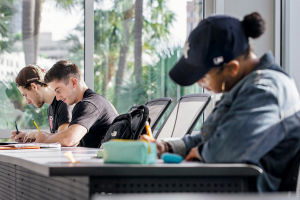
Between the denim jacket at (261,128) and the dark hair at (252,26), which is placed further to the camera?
the dark hair at (252,26)

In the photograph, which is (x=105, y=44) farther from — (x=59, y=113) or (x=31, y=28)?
(x=59, y=113)

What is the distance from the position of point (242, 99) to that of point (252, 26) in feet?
0.93

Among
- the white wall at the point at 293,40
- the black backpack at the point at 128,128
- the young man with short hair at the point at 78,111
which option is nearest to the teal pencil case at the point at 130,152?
the black backpack at the point at 128,128

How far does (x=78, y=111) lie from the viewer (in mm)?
2492

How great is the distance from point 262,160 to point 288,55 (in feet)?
10.3

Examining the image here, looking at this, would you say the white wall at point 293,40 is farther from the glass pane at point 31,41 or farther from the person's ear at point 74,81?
the person's ear at point 74,81

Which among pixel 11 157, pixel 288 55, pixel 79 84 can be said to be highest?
pixel 288 55

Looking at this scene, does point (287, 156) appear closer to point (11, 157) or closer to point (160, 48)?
point (11, 157)

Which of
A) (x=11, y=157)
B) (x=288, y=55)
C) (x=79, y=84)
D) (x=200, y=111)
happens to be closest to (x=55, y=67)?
(x=79, y=84)

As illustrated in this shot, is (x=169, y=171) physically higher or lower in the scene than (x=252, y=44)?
lower

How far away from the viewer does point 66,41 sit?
4004 millimetres

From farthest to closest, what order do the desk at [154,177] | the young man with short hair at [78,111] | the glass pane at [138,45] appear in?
the glass pane at [138,45]
the young man with short hair at [78,111]
the desk at [154,177]

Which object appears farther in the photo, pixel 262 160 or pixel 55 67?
pixel 55 67

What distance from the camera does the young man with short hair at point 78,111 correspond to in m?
2.39
